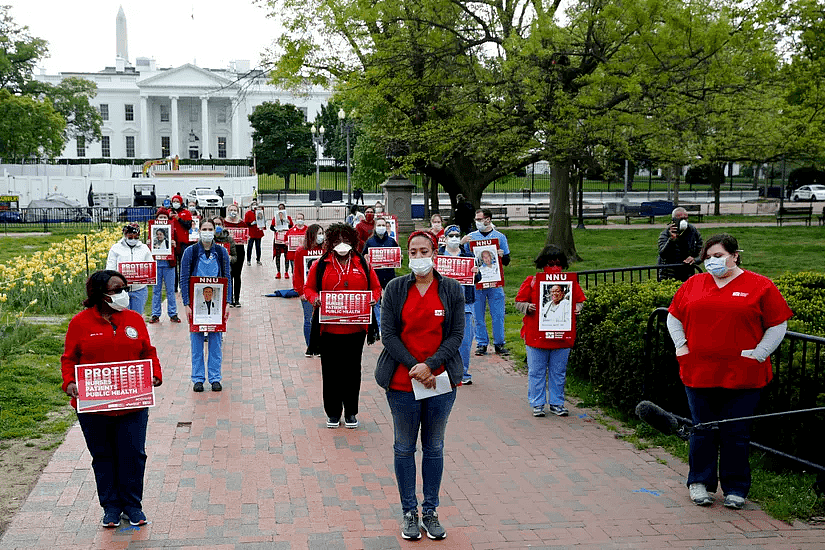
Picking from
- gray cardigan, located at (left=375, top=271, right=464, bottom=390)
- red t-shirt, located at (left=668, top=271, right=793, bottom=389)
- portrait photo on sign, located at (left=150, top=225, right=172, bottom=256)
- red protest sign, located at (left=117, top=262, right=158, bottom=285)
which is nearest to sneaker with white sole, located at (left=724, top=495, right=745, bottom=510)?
red t-shirt, located at (left=668, top=271, right=793, bottom=389)

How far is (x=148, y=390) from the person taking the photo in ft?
19.1

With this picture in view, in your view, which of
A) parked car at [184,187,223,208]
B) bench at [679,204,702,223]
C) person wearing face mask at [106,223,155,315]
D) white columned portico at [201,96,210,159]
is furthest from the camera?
white columned portico at [201,96,210,159]

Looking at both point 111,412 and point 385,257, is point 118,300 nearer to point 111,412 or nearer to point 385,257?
point 111,412

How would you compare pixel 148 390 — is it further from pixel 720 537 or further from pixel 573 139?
pixel 573 139

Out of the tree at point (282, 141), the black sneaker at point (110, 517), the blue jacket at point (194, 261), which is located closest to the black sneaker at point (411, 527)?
the black sneaker at point (110, 517)

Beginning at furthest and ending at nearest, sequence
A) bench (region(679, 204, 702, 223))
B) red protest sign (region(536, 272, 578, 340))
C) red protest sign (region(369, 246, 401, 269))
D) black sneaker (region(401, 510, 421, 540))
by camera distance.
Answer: bench (region(679, 204, 702, 223)) < red protest sign (region(369, 246, 401, 269)) < red protest sign (region(536, 272, 578, 340)) < black sneaker (region(401, 510, 421, 540))

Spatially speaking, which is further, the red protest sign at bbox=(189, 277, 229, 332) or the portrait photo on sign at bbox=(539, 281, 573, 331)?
the red protest sign at bbox=(189, 277, 229, 332)

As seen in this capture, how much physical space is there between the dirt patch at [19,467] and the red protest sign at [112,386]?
3.70ft

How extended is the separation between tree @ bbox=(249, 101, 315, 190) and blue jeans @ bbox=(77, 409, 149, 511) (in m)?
74.2

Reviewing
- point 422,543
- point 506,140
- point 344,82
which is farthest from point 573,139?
point 422,543

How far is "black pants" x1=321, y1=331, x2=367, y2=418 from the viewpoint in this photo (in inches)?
328

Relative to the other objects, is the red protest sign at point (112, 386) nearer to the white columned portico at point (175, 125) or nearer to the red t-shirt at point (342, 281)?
the red t-shirt at point (342, 281)

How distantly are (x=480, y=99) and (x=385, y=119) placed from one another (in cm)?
681

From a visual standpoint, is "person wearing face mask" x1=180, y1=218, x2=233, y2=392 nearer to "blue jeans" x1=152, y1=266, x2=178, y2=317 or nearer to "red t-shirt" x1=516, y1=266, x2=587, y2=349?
"red t-shirt" x1=516, y1=266, x2=587, y2=349
